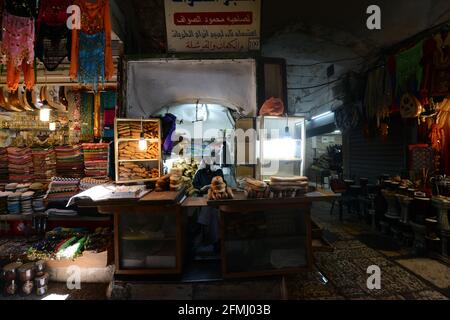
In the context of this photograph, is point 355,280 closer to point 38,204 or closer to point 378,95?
point 378,95

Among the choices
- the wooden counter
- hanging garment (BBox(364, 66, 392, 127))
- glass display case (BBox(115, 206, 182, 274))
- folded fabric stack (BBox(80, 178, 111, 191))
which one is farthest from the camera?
hanging garment (BBox(364, 66, 392, 127))

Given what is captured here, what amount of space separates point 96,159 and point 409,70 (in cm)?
972

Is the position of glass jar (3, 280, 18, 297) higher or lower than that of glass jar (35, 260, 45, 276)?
lower

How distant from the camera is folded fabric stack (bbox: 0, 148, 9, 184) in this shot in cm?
728

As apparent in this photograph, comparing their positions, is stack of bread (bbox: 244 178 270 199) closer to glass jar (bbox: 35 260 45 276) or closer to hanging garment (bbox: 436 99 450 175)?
glass jar (bbox: 35 260 45 276)

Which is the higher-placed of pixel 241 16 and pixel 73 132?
pixel 241 16

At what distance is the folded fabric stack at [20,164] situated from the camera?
7.21m

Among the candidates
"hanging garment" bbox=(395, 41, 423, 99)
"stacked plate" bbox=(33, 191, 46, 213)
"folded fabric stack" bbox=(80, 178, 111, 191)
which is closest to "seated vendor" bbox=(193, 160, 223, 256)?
"folded fabric stack" bbox=(80, 178, 111, 191)

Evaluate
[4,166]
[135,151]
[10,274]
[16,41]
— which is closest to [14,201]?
[4,166]

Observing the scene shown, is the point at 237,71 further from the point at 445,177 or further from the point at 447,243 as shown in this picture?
the point at 447,243

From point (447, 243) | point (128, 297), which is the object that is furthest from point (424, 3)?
point (128, 297)

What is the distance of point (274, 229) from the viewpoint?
4.56 m

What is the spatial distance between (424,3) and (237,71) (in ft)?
16.6

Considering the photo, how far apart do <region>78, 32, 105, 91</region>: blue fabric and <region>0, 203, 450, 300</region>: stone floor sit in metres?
4.52
